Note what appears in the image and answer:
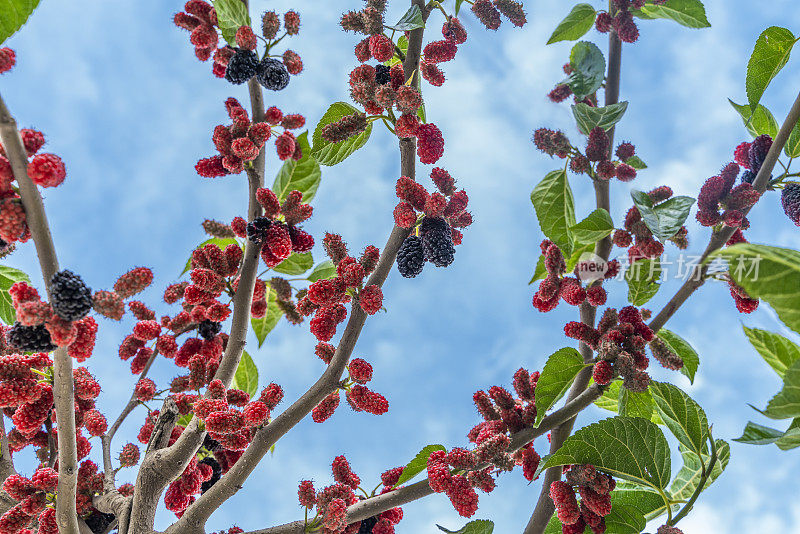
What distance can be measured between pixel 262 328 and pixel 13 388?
0.86 m

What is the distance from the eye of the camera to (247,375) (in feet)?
6.43

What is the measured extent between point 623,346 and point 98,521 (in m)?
1.37

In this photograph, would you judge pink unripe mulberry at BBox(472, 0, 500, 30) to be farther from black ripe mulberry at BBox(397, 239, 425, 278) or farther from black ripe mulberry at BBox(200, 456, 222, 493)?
black ripe mulberry at BBox(200, 456, 222, 493)

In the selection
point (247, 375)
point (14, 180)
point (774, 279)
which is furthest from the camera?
point (247, 375)

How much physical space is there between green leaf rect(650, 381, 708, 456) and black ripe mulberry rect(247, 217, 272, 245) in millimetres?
964

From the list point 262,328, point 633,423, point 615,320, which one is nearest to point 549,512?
point 633,423

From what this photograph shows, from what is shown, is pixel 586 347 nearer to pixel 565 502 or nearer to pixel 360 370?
pixel 565 502

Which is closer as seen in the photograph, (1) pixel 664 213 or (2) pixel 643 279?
(1) pixel 664 213

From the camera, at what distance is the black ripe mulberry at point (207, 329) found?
1.65m

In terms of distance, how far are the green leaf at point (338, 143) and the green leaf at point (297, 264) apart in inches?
15.3

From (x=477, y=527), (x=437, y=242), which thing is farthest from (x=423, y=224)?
(x=477, y=527)

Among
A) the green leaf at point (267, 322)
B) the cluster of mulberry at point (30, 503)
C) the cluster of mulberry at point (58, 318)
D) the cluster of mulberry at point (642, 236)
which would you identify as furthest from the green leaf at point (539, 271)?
the cluster of mulberry at point (30, 503)

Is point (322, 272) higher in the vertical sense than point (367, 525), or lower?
higher

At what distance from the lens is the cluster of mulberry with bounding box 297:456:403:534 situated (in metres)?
1.30
